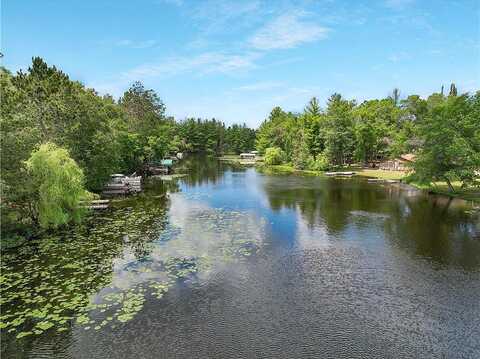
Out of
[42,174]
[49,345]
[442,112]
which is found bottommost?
[49,345]

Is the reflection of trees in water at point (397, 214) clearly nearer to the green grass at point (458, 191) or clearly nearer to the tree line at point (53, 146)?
the green grass at point (458, 191)

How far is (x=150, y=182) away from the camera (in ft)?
193

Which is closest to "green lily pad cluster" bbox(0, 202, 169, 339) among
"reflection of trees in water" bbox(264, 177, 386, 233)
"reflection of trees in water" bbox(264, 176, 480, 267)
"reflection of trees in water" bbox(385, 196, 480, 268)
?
"reflection of trees in water" bbox(264, 177, 386, 233)

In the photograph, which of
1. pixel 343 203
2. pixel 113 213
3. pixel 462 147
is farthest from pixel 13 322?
pixel 462 147

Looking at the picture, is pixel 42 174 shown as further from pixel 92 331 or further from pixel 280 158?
pixel 280 158

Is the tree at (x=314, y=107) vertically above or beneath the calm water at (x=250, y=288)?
above

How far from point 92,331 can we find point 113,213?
2120cm

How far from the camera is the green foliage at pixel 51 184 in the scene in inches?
966

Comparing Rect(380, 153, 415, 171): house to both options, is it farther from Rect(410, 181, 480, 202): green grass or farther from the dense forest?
Rect(410, 181, 480, 202): green grass

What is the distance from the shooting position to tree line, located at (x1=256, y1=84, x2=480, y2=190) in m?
41.2

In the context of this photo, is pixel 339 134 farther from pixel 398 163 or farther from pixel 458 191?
pixel 458 191

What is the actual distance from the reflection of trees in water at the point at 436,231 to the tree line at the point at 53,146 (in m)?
25.7

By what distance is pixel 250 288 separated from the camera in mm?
17531

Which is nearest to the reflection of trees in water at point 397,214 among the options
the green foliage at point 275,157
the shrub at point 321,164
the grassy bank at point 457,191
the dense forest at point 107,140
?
the grassy bank at point 457,191
